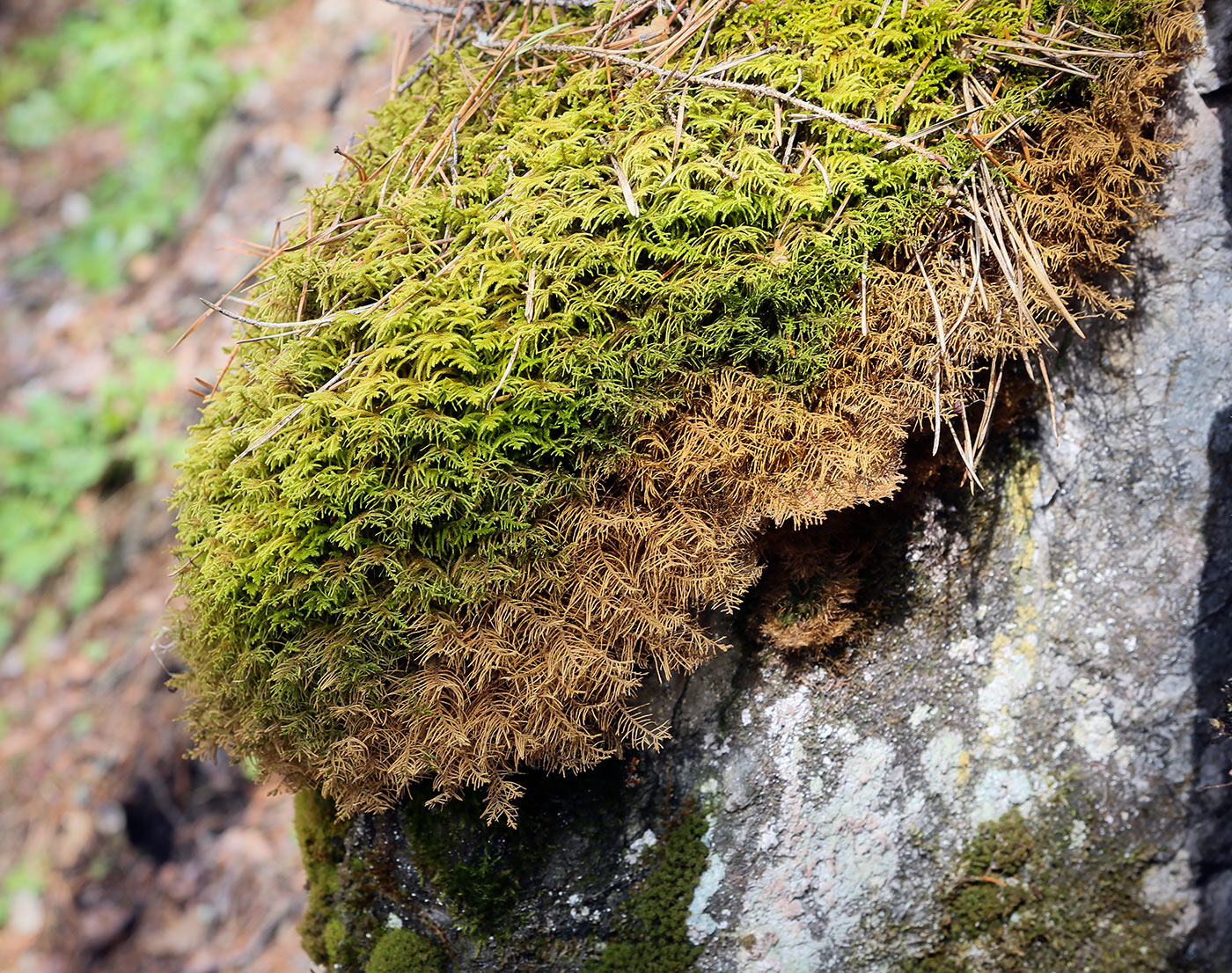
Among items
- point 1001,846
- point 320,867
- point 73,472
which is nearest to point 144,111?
point 73,472

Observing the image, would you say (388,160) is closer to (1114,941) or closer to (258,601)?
(258,601)

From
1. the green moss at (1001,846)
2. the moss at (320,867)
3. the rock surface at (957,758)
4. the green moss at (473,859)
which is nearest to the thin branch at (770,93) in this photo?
the rock surface at (957,758)

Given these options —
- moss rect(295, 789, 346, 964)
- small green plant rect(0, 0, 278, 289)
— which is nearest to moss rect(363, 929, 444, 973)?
moss rect(295, 789, 346, 964)

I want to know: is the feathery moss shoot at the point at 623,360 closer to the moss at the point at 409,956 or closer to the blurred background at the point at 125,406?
the moss at the point at 409,956

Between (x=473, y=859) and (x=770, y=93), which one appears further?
(x=473, y=859)

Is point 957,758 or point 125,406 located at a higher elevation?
point 125,406

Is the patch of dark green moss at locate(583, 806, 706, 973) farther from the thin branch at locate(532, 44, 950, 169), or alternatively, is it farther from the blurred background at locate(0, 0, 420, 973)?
the blurred background at locate(0, 0, 420, 973)

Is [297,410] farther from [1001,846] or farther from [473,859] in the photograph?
[1001,846]
